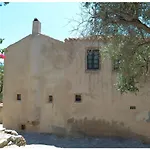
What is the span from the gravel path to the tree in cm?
666

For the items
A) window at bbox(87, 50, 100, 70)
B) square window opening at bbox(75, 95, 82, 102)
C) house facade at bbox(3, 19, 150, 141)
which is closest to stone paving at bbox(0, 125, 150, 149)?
house facade at bbox(3, 19, 150, 141)

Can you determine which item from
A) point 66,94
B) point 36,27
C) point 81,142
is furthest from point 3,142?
point 36,27

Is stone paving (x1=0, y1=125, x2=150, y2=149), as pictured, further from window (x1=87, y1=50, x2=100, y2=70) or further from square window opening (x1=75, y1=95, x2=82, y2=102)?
window (x1=87, y1=50, x2=100, y2=70)

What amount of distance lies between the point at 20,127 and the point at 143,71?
1107 cm

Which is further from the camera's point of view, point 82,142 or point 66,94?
point 66,94

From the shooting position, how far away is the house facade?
54.3 ft

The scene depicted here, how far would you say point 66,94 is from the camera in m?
17.3

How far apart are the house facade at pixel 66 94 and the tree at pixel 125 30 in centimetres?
712

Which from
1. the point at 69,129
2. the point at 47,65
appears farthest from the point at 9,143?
the point at 47,65

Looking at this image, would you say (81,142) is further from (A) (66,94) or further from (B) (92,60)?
(B) (92,60)

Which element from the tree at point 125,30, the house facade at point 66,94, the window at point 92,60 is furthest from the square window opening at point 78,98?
the tree at point 125,30

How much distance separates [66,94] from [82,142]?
326 centimetres

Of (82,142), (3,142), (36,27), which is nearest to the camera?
(3,142)

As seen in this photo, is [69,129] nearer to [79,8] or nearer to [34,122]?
[34,122]
